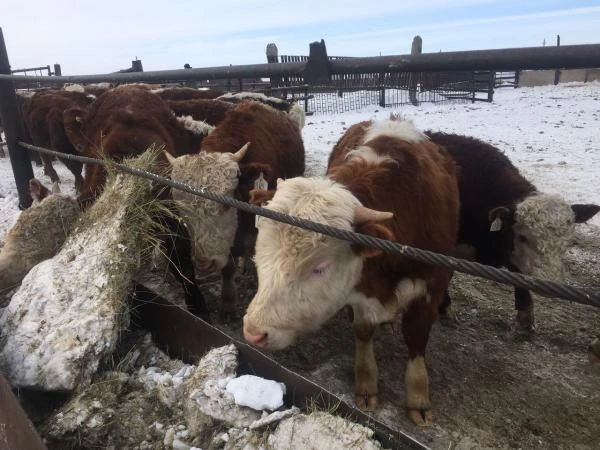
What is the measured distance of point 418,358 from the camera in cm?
303

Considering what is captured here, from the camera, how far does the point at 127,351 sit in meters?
2.89

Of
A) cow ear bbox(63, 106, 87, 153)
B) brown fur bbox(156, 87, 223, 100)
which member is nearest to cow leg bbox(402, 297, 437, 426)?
cow ear bbox(63, 106, 87, 153)

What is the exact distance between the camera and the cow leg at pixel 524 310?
3773 millimetres

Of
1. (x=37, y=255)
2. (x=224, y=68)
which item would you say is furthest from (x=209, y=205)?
(x=37, y=255)

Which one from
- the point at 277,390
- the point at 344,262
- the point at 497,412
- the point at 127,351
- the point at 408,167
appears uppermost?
the point at 408,167

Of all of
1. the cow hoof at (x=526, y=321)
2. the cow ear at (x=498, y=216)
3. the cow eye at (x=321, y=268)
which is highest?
the cow eye at (x=321, y=268)

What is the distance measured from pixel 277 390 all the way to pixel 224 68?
6.70ft

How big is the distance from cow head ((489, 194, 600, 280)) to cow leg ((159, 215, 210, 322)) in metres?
2.39

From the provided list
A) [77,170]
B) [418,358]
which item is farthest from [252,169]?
[77,170]

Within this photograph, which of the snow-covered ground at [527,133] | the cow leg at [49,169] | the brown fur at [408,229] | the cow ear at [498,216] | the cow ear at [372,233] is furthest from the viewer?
the cow leg at [49,169]

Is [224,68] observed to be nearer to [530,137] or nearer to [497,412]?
[497,412]

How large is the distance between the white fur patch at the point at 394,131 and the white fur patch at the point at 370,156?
0.26 meters

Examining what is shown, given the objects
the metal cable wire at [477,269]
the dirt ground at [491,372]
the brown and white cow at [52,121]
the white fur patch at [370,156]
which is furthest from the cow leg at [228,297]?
the brown and white cow at [52,121]

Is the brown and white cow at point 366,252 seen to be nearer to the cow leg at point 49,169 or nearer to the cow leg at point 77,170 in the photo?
the cow leg at point 77,170
